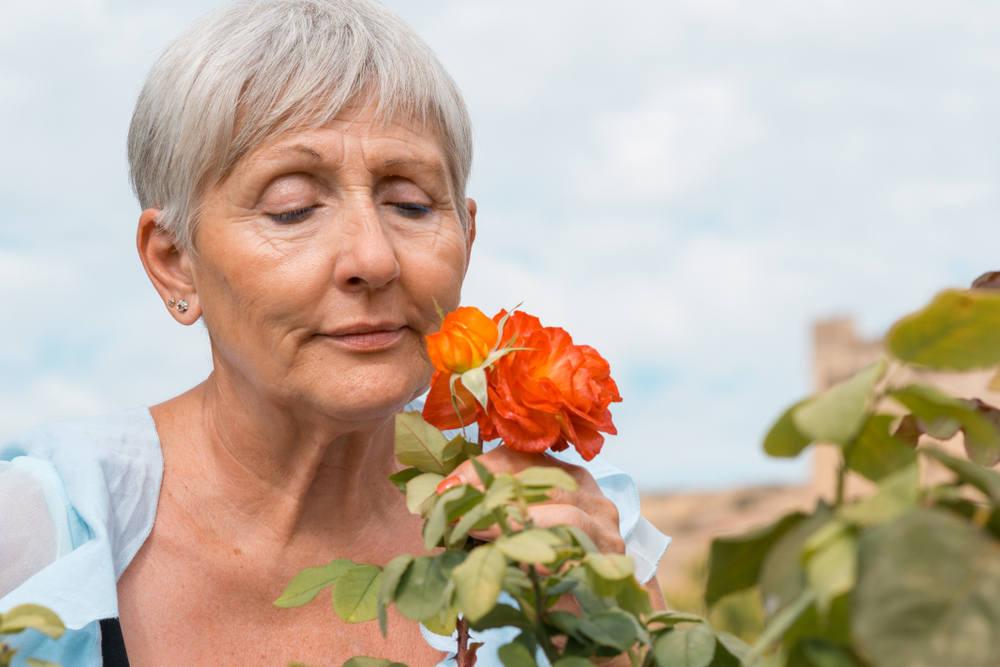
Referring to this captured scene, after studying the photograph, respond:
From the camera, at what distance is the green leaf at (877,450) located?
69 centimetres

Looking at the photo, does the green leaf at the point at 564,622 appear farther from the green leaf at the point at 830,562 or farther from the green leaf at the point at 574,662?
the green leaf at the point at 830,562

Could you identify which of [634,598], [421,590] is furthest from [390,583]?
[634,598]

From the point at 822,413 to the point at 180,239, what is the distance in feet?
5.54

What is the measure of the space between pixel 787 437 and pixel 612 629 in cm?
28

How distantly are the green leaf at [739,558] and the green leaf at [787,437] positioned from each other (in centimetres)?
5

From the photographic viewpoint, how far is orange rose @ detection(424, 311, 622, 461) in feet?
3.91

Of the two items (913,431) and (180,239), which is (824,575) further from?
(180,239)

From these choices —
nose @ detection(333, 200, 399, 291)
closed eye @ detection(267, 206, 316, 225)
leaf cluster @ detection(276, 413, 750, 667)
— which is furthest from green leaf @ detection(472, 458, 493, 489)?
closed eye @ detection(267, 206, 316, 225)

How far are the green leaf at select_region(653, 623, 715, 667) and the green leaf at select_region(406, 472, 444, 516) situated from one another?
0.30 meters

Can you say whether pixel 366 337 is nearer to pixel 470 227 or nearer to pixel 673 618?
pixel 470 227

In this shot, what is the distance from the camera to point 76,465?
1964mm

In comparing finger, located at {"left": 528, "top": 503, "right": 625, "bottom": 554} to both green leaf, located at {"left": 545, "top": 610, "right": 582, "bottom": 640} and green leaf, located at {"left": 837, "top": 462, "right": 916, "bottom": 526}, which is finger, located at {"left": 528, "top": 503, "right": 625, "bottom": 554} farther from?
green leaf, located at {"left": 837, "top": 462, "right": 916, "bottom": 526}

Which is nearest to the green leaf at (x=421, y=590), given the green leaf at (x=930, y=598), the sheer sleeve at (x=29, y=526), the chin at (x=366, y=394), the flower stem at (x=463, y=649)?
the flower stem at (x=463, y=649)

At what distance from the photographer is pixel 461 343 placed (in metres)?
1.15
